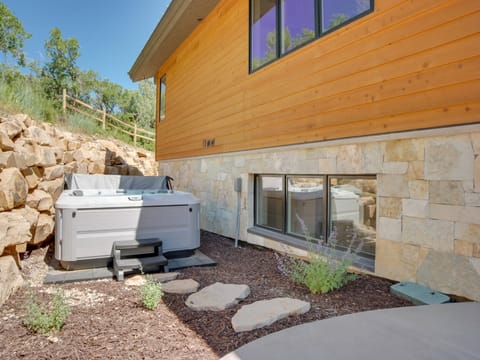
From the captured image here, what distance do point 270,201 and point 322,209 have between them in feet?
3.78

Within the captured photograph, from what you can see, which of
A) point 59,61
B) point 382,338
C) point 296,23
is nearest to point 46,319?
point 382,338

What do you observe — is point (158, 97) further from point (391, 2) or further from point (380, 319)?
point (380, 319)

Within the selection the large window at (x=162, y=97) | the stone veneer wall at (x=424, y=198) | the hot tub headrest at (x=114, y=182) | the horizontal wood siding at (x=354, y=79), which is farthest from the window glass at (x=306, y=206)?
the large window at (x=162, y=97)

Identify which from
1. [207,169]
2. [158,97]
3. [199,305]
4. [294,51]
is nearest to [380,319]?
[199,305]

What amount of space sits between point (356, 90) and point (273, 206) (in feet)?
6.95

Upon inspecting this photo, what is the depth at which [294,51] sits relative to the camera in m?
3.96

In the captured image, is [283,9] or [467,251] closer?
[467,251]

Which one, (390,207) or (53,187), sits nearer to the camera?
(390,207)

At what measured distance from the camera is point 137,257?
3.79 m

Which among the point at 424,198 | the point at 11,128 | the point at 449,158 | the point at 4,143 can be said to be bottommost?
the point at 424,198

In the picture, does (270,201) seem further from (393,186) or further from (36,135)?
(36,135)

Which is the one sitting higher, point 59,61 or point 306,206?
point 59,61

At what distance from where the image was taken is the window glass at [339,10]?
10.3 ft

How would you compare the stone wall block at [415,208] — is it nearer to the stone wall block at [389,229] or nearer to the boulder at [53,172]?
the stone wall block at [389,229]
